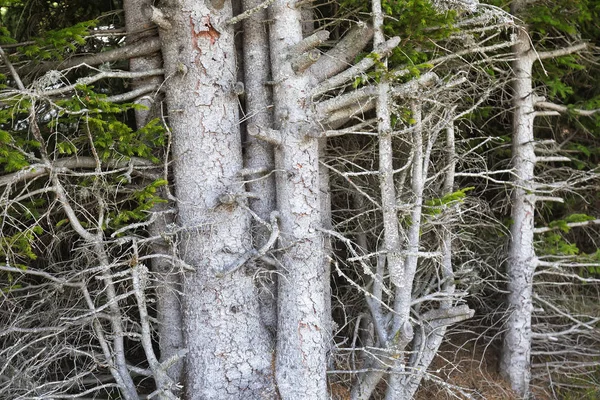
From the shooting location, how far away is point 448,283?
16.4 feet

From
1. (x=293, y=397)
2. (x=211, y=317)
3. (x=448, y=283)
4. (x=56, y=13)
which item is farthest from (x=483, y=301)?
(x=56, y=13)

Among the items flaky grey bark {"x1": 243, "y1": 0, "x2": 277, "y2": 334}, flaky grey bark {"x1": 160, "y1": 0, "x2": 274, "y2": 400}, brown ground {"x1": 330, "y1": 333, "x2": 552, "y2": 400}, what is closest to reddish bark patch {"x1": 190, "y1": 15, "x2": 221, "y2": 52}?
flaky grey bark {"x1": 160, "y1": 0, "x2": 274, "y2": 400}

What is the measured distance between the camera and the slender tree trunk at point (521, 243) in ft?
18.2

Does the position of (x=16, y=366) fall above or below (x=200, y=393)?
above

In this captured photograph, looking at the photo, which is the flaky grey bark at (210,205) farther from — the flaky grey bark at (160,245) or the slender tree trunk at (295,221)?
the slender tree trunk at (295,221)

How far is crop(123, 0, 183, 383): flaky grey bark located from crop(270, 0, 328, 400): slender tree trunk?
2.54 feet

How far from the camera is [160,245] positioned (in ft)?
14.1

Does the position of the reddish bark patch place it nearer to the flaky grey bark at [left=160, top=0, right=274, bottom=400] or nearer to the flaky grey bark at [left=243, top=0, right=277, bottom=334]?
the flaky grey bark at [left=160, top=0, right=274, bottom=400]

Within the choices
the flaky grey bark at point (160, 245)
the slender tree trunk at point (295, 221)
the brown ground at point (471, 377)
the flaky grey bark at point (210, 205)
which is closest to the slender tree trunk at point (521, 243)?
the brown ground at point (471, 377)

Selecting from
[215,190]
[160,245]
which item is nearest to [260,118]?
[215,190]

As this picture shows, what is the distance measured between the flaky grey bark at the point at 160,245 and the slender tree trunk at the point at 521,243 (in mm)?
3150

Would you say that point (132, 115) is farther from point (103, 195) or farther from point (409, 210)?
point (409, 210)

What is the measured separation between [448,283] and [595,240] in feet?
9.07

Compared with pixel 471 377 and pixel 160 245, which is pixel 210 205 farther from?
pixel 471 377
